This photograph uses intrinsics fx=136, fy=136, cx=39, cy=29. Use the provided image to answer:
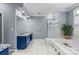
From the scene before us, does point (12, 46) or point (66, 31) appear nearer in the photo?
point (12, 46)

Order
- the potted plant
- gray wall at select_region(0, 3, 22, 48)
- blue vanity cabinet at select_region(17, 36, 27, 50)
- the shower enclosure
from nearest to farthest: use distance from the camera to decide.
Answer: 1. gray wall at select_region(0, 3, 22, 48)
2. blue vanity cabinet at select_region(17, 36, 27, 50)
3. the potted plant
4. the shower enclosure

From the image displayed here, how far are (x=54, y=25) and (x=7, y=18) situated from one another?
6.81 m

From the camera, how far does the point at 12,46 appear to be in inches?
308

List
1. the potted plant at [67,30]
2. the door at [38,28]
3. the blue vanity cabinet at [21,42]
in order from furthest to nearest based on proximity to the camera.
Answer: the door at [38,28] → the potted plant at [67,30] → the blue vanity cabinet at [21,42]

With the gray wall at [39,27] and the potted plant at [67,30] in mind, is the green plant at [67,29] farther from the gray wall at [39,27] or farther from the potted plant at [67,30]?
the gray wall at [39,27]

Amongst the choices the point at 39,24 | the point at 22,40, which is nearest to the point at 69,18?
the point at 39,24

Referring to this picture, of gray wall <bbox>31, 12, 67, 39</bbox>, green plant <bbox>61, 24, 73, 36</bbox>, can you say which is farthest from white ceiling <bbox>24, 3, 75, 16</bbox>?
gray wall <bbox>31, 12, 67, 39</bbox>

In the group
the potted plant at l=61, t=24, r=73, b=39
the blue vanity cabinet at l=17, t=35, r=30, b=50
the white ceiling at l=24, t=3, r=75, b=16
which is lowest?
the blue vanity cabinet at l=17, t=35, r=30, b=50

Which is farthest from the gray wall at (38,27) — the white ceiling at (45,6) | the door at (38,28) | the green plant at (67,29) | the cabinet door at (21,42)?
the cabinet door at (21,42)

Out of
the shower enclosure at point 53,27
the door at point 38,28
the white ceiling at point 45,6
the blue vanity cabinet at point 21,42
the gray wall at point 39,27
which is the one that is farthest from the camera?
the door at point 38,28

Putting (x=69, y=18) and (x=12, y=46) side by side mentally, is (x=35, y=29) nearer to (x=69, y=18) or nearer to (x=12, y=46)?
(x=69, y=18)

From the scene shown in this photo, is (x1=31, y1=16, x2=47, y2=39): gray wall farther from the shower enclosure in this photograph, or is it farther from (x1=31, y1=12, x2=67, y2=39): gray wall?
the shower enclosure

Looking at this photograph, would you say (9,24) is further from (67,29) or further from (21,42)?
(67,29)

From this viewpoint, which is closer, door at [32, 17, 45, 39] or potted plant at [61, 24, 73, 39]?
potted plant at [61, 24, 73, 39]
